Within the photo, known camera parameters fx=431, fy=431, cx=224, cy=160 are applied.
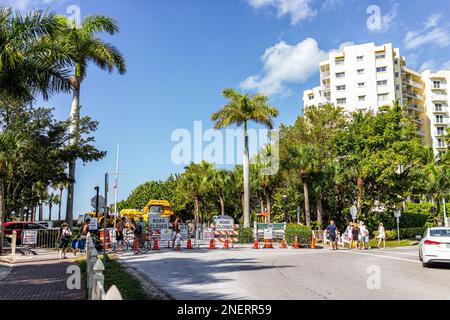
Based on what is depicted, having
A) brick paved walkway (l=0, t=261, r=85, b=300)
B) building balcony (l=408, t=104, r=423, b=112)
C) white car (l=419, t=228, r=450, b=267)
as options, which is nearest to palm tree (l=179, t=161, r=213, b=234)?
building balcony (l=408, t=104, r=423, b=112)

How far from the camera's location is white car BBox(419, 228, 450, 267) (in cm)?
1444

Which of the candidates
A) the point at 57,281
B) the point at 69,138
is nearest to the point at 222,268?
the point at 57,281

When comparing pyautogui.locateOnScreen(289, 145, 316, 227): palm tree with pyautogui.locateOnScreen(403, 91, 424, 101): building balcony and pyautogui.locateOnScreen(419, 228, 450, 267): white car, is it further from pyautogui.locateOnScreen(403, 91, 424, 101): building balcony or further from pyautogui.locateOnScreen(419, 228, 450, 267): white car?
pyautogui.locateOnScreen(403, 91, 424, 101): building balcony

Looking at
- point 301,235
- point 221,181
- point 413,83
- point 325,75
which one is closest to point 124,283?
point 301,235

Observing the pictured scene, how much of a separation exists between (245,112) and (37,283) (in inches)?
1009

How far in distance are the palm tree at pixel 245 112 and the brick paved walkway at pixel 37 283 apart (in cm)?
2104

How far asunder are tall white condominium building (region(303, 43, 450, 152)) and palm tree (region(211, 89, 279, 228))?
151ft

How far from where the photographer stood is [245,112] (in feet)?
117

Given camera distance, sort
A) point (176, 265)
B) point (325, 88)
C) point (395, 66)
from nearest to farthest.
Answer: point (176, 265) → point (395, 66) → point (325, 88)

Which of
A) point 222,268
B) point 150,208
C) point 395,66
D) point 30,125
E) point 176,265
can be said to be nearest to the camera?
point 222,268

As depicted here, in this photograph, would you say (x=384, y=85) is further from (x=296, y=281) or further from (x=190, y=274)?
(x=296, y=281)

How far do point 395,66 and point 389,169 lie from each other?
51411 mm

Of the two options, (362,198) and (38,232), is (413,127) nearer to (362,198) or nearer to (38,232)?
(362,198)

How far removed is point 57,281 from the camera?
12.3 m
